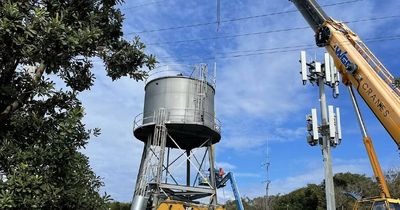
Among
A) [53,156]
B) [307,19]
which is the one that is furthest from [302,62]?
[53,156]

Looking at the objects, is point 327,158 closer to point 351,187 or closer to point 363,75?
point 363,75

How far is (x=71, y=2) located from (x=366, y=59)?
13.4 m

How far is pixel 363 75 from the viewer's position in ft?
52.9

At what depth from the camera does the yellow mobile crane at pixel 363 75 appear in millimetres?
14625

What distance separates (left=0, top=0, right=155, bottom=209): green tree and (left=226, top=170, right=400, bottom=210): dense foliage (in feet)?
140

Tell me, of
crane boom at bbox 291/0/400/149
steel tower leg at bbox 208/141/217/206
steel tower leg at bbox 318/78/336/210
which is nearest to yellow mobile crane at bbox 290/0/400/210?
crane boom at bbox 291/0/400/149

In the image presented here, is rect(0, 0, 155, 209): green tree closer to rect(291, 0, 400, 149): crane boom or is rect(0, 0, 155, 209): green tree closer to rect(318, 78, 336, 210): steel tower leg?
rect(291, 0, 400, 149): crane boom

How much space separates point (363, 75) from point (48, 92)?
13440 mm

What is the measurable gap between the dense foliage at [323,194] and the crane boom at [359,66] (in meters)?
30.0

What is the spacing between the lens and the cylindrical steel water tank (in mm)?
27203

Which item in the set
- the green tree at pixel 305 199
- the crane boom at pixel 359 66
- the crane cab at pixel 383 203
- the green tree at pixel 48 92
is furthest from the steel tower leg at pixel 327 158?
the green tree at pixel 305 199

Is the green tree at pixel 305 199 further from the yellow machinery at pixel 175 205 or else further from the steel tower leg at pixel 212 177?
→ the yellow machinery at pixel 175 205

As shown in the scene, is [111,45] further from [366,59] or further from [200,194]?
[200,194]

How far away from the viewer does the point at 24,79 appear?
5.77 metres
